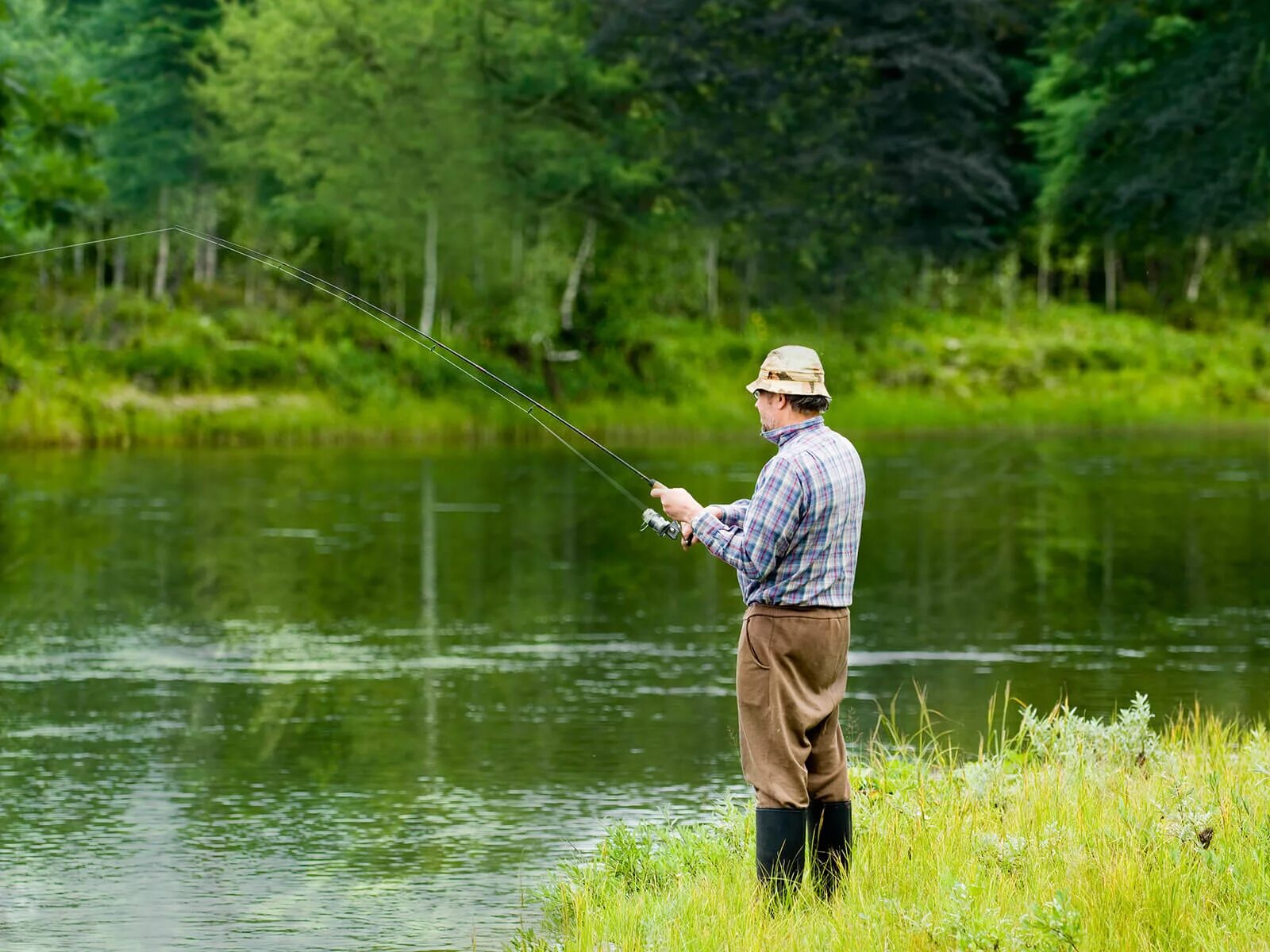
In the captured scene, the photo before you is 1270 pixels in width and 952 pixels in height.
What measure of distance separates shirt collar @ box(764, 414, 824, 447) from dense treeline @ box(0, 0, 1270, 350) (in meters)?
38.8

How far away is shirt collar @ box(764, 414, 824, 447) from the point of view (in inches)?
261

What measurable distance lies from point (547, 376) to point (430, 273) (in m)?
3.40

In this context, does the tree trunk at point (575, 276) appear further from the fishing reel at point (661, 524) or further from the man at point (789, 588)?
the man at point (789, 588)

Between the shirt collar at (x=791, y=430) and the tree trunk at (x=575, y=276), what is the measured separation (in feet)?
138

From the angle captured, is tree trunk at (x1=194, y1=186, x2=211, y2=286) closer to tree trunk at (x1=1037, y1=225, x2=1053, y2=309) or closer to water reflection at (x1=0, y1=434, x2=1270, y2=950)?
tree trunk at (x1=1037, y1=225, x2=1053, y2=309)

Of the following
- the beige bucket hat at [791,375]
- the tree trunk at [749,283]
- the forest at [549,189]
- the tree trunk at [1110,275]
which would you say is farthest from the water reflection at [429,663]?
the tree trunk at [1110,275]

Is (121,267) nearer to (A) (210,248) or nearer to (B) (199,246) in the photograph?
(B) (199,246)

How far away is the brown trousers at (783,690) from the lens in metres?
6.50

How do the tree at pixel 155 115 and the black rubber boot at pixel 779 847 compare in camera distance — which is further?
the tree at pixel 155 115

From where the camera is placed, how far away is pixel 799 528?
6.57m

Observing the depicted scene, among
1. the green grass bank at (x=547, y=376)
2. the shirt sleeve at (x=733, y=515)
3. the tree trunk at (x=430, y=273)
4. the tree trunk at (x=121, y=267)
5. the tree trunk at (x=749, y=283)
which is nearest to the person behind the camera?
the shirt sleeve at (x=733, y=515)

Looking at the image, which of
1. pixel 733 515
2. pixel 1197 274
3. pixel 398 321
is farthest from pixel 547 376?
pixel 733 515

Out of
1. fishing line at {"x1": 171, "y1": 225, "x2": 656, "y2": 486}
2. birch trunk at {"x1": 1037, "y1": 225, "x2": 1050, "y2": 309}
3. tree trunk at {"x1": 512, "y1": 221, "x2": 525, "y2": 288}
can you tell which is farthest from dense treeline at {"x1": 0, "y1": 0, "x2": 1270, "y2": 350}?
fishing line at {"x1": 171, "y1": 225, "x2": 656, "y2": 486}

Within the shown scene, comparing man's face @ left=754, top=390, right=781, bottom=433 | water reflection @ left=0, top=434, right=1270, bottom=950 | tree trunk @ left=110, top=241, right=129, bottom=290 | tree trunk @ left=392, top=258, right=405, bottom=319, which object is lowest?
water reflection @ left=0, top=434, right=1270, bottom=950
